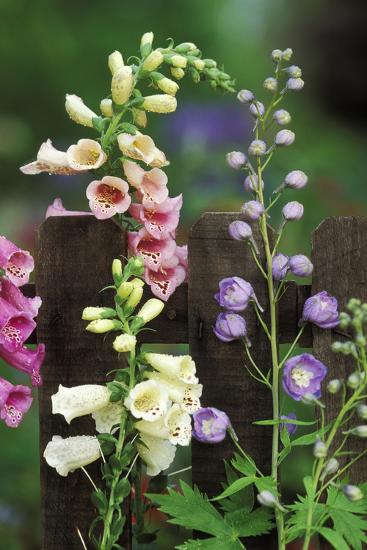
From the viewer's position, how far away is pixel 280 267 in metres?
2.79

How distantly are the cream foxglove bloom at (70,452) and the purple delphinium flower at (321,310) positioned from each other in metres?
0.62

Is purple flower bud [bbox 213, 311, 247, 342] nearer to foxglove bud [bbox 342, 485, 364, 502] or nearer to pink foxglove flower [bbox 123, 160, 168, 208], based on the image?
pink foxglove flower [bbox 123, 160, 168, 208]

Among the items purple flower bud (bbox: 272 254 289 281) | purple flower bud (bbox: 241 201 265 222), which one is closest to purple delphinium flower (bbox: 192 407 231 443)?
purple flower bud (bbox: 272 254 289 281)

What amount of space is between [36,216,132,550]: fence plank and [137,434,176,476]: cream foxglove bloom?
0.81 ft

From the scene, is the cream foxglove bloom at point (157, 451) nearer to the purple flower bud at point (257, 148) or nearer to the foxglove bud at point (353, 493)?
the foxglove bud at point (353, 493)

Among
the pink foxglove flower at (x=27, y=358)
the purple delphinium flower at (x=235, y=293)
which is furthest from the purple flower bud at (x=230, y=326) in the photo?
the pink foxglove flower at (x=27, y=358)

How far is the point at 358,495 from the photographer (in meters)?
2.43

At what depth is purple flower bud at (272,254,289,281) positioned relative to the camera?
2.79 metres

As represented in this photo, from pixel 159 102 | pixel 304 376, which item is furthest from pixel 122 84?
pixel 304 376

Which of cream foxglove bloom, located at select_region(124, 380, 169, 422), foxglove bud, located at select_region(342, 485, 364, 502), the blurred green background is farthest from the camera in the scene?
the blurred green background

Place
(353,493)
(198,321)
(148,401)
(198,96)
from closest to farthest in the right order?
(353,493) < (148,401) < (198,321) < (198,96)

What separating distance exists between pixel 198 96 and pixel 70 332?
18.5 ft

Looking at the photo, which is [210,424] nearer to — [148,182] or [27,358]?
[27,358]

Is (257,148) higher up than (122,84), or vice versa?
(122,84)
